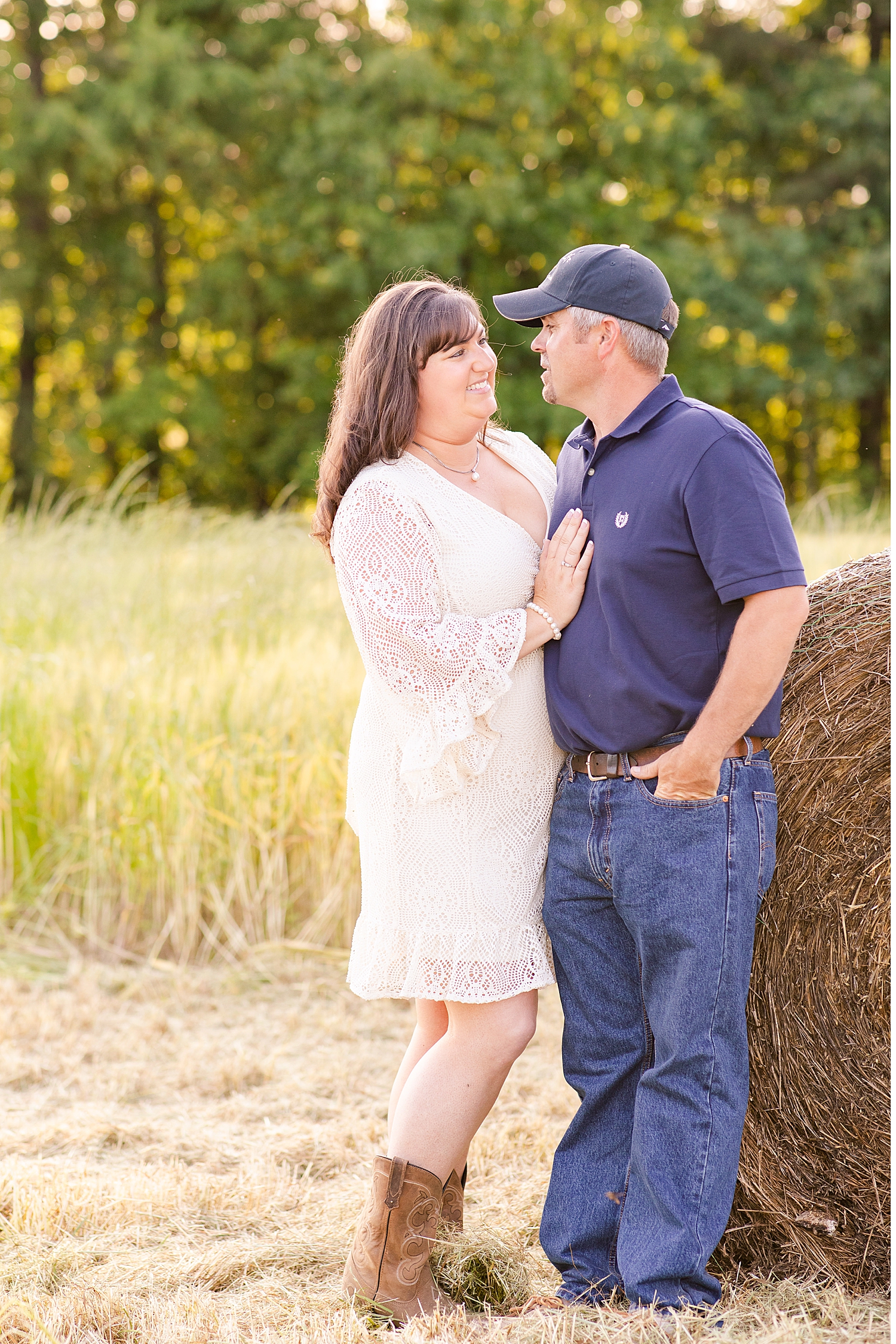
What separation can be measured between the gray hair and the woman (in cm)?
24

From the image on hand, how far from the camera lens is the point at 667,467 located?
2.34 metres

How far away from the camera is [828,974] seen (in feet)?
8.54

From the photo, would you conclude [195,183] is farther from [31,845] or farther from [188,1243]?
[188,1243]

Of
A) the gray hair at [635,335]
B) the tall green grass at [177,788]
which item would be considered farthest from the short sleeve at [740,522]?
the tall green grass at [177,788]

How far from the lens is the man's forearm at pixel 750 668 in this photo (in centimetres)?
224

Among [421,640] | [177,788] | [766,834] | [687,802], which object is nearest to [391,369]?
[421,640]

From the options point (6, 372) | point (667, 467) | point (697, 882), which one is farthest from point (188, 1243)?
point (6, 372)

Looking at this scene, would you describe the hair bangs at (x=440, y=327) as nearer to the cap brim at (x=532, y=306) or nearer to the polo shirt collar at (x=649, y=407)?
the cap brim at (x=532, y=306)

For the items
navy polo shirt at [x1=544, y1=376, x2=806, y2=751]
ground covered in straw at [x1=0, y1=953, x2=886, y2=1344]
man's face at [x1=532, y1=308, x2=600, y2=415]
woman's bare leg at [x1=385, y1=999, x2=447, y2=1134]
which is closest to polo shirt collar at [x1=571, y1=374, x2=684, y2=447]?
navy polo shirt at [x1=544, y1=376, x2=806, y2=751]

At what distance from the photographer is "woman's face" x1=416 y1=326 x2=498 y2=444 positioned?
2.58 metres

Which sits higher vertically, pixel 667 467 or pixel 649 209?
pixel 649 209

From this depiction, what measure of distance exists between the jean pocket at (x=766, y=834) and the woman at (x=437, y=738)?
1.38ft

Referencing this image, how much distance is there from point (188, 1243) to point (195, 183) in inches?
686

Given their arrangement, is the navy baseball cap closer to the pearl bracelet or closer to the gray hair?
the gray hair
